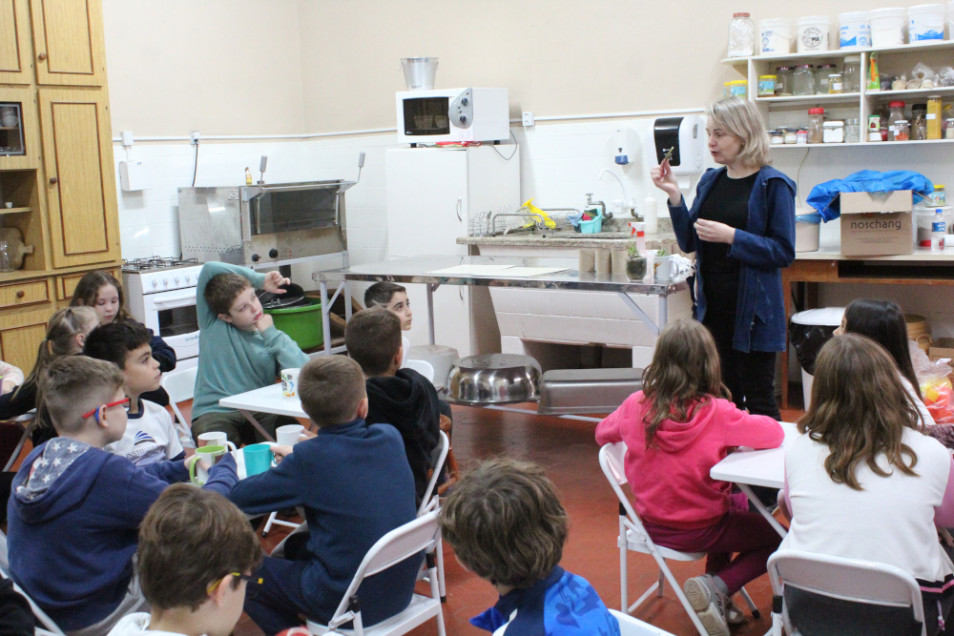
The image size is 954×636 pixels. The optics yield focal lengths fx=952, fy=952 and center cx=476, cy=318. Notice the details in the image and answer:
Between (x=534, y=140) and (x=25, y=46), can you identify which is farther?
(x=534, y=140)

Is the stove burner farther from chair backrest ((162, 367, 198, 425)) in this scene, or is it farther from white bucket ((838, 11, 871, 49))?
white bucket ((838, 11, 871, 49))

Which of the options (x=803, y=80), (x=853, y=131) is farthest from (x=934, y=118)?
(x=803, y=80)

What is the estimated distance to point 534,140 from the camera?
6.39 metres

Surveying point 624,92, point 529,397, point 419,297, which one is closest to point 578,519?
point 529,397

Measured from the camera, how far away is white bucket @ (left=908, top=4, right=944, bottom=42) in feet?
15.7

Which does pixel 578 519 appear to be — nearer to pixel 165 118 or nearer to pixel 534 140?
pixel 534 140

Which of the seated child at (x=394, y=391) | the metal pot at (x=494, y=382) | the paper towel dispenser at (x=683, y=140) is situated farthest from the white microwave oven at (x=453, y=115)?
the seated child at (x=394, y=391)

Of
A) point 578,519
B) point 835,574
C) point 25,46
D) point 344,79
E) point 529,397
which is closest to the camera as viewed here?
point 835,574

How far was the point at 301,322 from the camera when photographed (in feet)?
21.4

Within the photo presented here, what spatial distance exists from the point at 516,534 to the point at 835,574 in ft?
2.53

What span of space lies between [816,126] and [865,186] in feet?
2.13

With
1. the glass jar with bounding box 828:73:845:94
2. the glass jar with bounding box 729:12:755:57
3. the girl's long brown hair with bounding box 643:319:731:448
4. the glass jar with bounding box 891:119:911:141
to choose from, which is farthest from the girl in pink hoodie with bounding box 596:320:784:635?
the glass jar with bounding box 729:12:755:57

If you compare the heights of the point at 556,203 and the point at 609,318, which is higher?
the point at 556,203

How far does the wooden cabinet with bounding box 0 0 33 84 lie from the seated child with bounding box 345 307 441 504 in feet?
11.1
